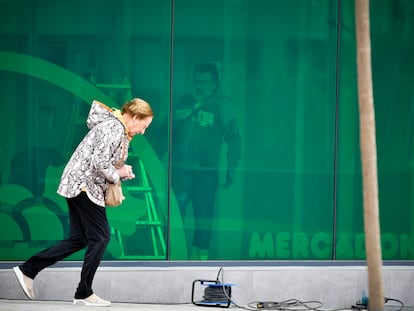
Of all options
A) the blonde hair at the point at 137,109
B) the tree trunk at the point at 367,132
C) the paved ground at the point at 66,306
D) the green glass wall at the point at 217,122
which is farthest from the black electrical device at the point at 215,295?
the tree trunk at the point at 367,132

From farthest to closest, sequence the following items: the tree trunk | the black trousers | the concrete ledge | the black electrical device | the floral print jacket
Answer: the black electrical device, the concrete ledge, the black trousers, the floral print jacket, the tree trunk

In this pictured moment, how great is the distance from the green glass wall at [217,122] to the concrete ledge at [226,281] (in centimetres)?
28

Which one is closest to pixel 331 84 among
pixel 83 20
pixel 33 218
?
pixel 83 20

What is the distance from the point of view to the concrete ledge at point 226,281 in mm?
8922

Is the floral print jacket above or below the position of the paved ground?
above

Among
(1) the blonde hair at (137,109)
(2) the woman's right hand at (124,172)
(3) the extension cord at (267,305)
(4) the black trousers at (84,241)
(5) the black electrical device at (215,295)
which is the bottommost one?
(3) the extension cord at (267,305)

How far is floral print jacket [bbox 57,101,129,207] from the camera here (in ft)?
24.7

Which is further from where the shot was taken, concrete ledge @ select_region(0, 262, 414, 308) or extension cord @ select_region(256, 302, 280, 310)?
extension cord @ select_region(256, 302, 280, 310)

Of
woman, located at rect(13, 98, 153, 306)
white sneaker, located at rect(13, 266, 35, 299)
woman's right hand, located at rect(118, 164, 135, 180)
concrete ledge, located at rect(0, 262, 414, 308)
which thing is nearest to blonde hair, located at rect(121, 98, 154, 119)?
woman, located at rect(13, 98, 153, 306)

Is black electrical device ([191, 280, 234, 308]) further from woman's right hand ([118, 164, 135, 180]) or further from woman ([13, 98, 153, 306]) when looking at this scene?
woman's right hand ([118, 164, 135, 180])

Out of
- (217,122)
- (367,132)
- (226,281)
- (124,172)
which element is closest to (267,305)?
(226,281)

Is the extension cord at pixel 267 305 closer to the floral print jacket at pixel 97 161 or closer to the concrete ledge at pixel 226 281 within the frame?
the concrete ledge at pixel 226 281

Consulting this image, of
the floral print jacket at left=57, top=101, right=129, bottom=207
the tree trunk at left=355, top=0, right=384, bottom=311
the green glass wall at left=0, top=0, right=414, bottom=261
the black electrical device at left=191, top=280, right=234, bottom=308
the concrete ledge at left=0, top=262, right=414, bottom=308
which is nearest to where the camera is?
the tree trunk at left=355, top=0, right=384, bottom=311

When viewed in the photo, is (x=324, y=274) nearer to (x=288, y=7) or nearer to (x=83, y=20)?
(x=288, y=7)
